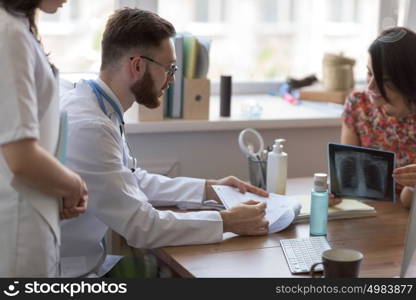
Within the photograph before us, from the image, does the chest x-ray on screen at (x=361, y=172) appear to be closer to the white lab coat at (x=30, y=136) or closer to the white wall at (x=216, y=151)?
the white wall at (x=216, y=151)

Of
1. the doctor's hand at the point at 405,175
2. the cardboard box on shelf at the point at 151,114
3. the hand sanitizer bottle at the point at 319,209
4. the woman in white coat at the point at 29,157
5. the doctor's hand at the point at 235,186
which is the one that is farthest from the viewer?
the cardboard box on shelf at the point at 151,114

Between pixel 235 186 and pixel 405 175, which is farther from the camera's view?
pixel 235 186

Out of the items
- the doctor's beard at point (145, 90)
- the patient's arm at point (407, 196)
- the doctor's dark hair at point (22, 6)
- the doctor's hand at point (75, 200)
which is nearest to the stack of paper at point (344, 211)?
the patient's arm at point (407, 196)

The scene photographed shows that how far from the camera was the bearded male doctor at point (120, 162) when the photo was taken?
1.93 metres

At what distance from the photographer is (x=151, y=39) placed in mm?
2076

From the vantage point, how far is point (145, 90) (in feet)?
6.86

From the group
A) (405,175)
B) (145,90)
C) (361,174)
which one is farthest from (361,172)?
(145,90)

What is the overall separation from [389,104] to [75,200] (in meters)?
1.30

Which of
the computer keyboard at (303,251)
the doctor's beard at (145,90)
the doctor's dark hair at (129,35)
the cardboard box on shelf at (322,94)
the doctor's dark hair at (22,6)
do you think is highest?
the doctor's dark hair at (22,6)

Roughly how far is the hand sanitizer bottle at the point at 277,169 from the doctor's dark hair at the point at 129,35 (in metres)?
0.55

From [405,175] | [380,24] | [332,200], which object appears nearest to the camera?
[405,175]

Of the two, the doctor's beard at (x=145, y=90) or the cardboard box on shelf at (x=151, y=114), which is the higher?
the doctor's beard at (x=145, y=90)

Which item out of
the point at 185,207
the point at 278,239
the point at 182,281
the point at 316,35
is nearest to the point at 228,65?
the point at 316,35

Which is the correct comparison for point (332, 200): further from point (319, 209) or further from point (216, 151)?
point (216, 151)
